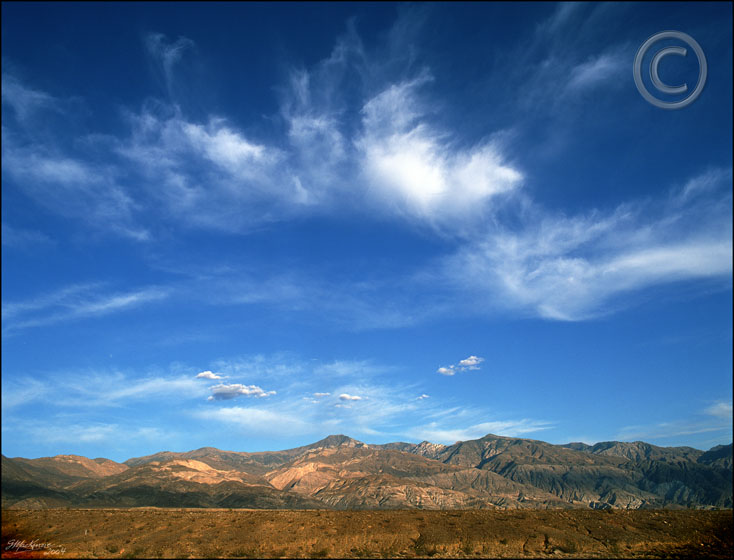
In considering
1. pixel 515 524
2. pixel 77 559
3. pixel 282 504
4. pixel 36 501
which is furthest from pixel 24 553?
pixel 282 504

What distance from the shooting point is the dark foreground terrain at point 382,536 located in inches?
1844

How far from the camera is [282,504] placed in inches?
7485

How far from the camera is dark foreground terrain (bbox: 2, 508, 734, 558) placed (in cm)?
4684

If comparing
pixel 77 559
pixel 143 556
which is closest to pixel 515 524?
pixel 143 556

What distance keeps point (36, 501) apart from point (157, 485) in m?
58.7

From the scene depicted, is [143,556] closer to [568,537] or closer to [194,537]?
[194,537]

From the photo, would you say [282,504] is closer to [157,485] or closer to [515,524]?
[157,485]

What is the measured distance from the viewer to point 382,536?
168ft

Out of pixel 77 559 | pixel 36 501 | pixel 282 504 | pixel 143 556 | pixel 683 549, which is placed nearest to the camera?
pixel 77 559

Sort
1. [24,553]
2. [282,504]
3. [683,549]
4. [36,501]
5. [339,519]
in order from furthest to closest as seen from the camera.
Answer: [282,504] < [36,501] < [339,519] < [683,549] < [24,553]

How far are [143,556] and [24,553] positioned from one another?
9984mm

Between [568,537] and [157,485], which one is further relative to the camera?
[157,485]

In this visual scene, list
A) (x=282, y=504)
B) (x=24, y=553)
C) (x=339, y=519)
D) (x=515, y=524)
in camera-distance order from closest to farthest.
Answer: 1. (x=24, y=553)
2. (x=515, y=524)
3. (x=339, y=519)
4. (x=282, y=504)

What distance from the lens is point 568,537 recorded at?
50625mm
